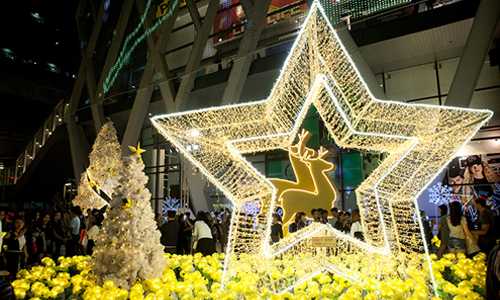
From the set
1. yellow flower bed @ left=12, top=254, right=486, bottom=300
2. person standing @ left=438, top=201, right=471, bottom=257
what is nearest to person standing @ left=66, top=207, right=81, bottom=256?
yellow flower bed @ left=12, top=254, right=486, bottom=300

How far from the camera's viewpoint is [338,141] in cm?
462

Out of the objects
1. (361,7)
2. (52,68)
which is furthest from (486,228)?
(52,68)

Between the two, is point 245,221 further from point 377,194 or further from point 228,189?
point 377,194

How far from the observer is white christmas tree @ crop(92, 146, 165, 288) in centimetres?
541

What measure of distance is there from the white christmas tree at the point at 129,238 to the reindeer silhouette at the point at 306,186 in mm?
6565

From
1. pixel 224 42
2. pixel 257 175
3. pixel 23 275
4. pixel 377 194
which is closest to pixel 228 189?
pixel 257 175

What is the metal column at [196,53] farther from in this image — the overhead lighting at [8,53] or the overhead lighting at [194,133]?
the overhead lighting at [8,53]

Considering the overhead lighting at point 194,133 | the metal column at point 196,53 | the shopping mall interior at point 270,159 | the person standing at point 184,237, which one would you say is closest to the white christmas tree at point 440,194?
the shopping mall interior at point 270,159

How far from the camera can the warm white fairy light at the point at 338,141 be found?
4039 millimetres

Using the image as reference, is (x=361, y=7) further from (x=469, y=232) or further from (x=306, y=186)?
(x=469, y=232)

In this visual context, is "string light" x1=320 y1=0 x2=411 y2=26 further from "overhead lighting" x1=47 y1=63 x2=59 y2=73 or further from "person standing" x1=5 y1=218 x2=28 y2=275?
"overhead lighting" x1=47 y1=63 x2=59 y2=73

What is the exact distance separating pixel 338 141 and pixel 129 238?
9.94 ft

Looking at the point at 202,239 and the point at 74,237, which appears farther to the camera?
the point at 74,237

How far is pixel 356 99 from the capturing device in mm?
4082
